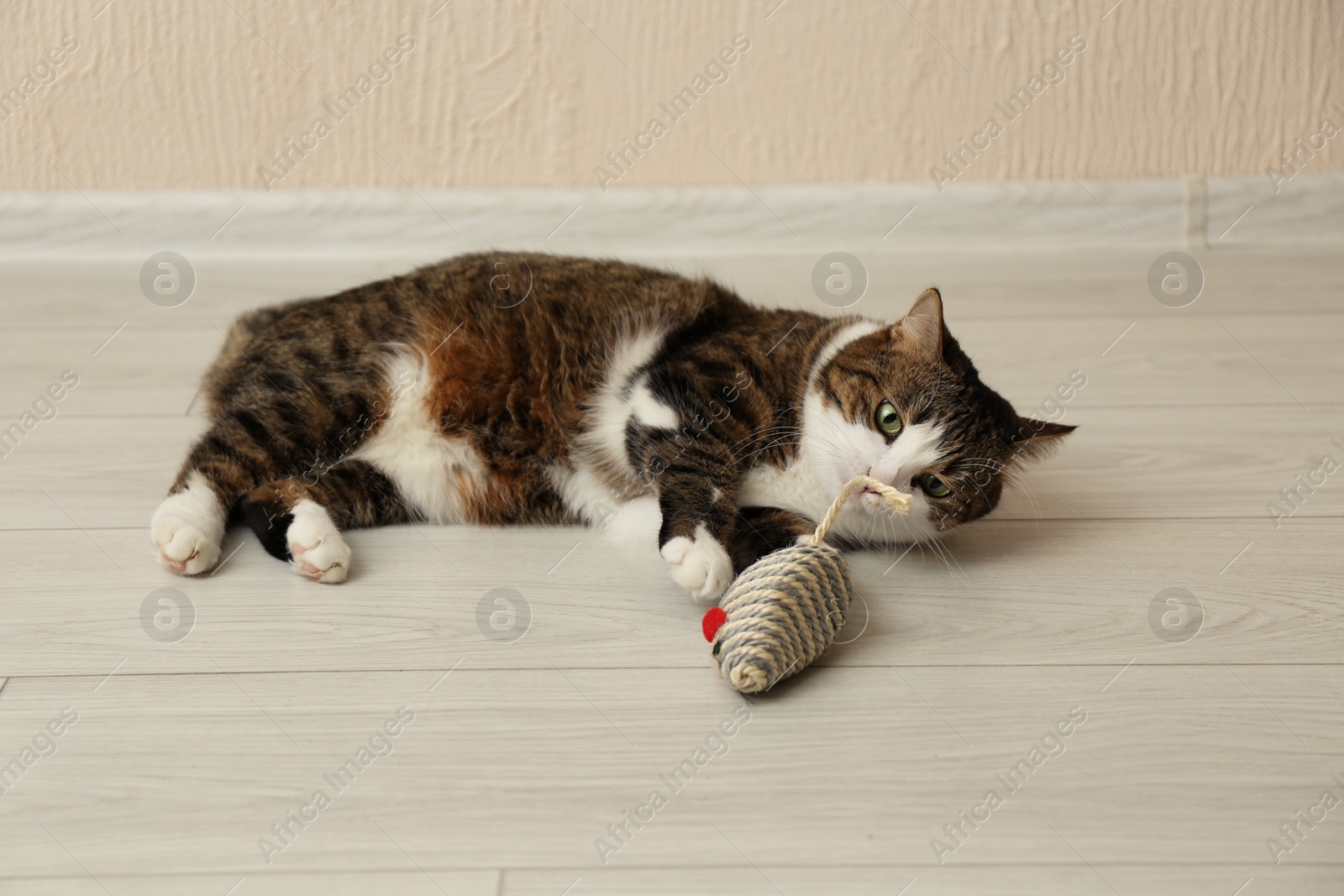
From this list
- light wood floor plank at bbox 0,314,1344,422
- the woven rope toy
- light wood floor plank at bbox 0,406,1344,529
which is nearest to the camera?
the woven rope toy

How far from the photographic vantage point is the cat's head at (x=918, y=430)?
1.48 m

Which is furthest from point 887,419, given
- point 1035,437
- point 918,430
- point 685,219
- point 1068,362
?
point 685,219

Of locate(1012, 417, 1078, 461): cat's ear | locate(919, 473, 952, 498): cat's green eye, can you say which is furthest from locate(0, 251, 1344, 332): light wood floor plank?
locate(919, 473, 952, 498): cat's green eye

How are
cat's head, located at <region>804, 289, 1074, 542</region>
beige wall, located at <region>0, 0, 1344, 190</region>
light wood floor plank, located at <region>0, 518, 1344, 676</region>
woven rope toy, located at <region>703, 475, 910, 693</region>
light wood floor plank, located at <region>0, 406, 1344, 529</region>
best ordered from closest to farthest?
woven rope toy, located at <region>703, 475, 910, 693</region> → light wood floor plank, located at <region>0, 518, 1344, 676</region> → cat's head, located at <region>804, 289, 1074, 542</region> → light wood floor plank, located at <region>0, 406, 1344, 529</region> → beige wall, located at <region>0, 0, 1344, 190</region>

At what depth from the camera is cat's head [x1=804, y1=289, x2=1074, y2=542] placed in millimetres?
1477

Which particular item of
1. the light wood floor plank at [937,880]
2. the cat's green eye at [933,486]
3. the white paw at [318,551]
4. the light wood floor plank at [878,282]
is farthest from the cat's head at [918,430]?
the light wood floor plank at [878,282]

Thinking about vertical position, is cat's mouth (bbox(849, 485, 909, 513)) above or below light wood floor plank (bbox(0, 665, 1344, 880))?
above

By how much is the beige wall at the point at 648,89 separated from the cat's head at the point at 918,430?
131 centimetres

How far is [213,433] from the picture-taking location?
1667 mm

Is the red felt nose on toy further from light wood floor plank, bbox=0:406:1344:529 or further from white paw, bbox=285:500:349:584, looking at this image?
light wood floor plank, bbox=0:406:1344:529

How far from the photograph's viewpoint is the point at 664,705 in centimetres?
128

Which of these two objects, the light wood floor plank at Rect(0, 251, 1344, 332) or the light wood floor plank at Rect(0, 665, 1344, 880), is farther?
the light wood floor plank at Rect(0, 251, 1344, 332)

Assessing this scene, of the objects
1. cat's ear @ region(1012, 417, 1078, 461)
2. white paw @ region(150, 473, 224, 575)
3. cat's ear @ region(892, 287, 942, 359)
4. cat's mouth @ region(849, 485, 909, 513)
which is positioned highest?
cat's ear @ region(892, 287, 942, 359)

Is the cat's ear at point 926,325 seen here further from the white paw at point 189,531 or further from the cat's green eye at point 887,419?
the white paw at point 189,531
